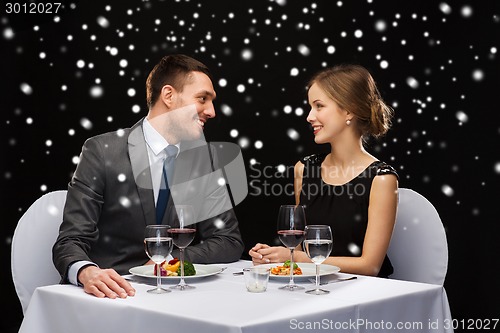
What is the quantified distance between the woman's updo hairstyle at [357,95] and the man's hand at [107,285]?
4.23 feet

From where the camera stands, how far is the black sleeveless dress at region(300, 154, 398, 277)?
2504 millimetres

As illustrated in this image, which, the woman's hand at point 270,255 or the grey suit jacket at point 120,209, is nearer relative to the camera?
the woman's hand at point 270,255

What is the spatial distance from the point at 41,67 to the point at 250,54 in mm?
1057

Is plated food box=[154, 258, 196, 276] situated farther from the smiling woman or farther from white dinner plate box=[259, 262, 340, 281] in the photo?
the smiling woman

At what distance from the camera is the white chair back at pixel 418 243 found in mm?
2377

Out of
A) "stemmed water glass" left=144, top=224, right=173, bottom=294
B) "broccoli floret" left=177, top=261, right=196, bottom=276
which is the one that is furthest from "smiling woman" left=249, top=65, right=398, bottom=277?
"stemmed water glass" left=144, top=224, right=173, bottom=294

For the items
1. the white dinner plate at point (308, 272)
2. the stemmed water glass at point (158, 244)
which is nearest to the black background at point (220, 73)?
the white dinner plate at point (308, 272)

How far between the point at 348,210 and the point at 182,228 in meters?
0.98

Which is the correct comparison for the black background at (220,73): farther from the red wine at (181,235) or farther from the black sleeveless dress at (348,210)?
the red wine at (181,235)

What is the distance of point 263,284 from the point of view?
1646mm

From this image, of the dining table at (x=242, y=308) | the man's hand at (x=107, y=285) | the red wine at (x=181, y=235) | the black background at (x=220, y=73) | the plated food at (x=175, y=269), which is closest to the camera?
the dining table at (x=242, y=308)

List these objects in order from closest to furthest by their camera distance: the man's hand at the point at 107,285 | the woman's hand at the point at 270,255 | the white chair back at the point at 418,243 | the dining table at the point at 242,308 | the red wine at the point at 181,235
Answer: the dining table at the point at 242,308 < the man's hand at the point at 107,285 < the red wine at the point at 181,235 < the woman's hand at the point at 270,255 < the white chair back at the point at 418,243

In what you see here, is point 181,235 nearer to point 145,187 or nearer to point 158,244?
point 158,244

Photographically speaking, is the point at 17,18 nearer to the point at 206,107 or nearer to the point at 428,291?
the point at 206,107
